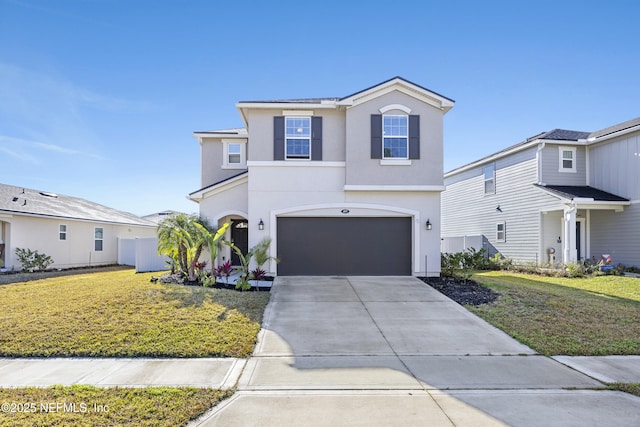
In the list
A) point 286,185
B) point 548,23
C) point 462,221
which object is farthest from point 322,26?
point 462,221

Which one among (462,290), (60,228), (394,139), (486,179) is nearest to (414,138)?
(394,139)

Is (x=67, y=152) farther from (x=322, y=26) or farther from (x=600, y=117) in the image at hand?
(x=600, y=117)

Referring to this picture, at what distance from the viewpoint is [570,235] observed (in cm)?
1473

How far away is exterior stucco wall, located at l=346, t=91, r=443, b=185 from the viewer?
12.1 m

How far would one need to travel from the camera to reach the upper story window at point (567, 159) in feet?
54.7

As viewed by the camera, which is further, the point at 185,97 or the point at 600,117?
the point at 600,117

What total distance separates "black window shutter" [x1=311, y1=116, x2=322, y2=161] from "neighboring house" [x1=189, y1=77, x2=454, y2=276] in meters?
0.04

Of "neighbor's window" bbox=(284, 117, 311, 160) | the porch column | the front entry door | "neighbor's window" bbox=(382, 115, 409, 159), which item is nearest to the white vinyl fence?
the front entry door

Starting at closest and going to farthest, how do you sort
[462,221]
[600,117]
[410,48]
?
[410,48] → [600,117] → [462,221]

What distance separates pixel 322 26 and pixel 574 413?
13.0 m

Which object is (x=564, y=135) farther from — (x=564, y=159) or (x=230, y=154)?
(x=230, y=154)

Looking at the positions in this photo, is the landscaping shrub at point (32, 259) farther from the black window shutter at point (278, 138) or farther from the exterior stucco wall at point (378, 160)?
the exterior stucco wall at point (378, 160)

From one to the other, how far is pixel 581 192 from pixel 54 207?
26.2 m

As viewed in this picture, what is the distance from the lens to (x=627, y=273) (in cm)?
1452
